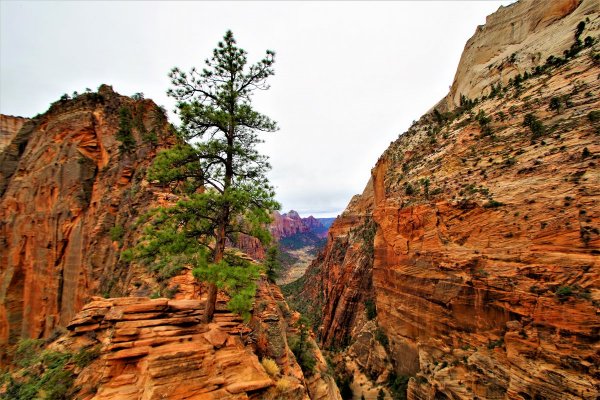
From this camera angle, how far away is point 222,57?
32.0 feet

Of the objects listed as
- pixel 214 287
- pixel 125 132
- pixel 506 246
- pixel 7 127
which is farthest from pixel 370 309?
pixel 7 127

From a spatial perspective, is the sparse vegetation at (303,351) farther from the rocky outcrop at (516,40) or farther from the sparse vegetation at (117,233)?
the rocky outcrop at (516,40)

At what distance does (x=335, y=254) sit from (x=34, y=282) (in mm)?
56046

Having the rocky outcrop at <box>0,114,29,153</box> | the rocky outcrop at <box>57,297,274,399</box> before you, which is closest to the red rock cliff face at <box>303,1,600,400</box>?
the rocky outcrop at <box>57,297,274,399</box>

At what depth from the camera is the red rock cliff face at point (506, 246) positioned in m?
14.8

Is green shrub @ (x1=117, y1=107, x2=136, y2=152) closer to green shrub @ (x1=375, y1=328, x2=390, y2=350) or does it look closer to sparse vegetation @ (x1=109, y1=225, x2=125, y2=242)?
sparse vegetation @ (x1=109, y1=225, x2=125, y2=242)

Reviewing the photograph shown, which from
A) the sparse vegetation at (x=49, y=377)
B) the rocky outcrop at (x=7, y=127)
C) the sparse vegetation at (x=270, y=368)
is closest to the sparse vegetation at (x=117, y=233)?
the sparse vegetation at (x=49, y=377)

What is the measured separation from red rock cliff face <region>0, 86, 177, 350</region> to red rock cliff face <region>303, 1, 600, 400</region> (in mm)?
24390

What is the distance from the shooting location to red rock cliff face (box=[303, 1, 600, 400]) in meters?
14.8

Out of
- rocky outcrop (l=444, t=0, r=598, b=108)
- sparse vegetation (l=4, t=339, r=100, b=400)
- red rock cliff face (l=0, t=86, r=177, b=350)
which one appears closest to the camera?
sparse vegetation (l=4, t=339, r=100, b=400)

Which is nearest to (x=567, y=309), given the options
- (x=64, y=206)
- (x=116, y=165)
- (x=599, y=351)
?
(x=599, y=351)

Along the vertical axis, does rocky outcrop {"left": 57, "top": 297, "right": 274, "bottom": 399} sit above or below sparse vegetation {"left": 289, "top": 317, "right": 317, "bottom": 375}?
above

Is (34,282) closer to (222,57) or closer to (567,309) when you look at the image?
(222,57)

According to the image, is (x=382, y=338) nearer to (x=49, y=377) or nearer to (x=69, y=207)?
(x=49, y=377)
